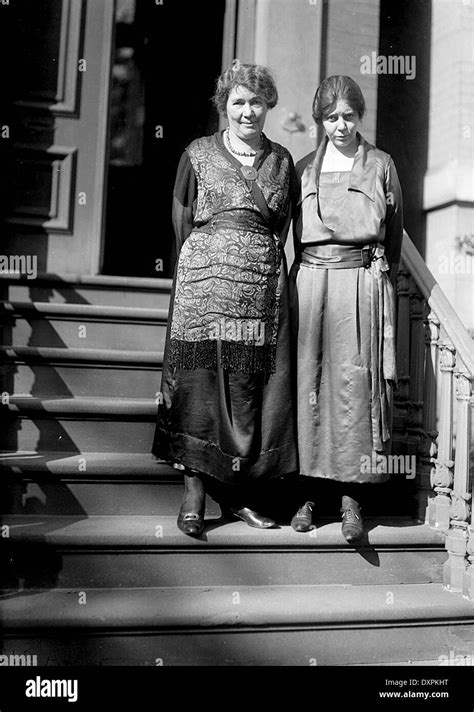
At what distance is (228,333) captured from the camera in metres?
2.84

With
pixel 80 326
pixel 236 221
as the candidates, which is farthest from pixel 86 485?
pixel 236 221

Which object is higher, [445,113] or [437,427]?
[445,113]

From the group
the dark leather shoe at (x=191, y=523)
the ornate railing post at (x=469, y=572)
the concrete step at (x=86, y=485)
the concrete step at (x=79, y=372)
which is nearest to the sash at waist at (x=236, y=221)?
the concrete step at (x=79, y=372)

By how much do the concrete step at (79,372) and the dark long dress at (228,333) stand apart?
563mm

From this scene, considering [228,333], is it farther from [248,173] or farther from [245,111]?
[245,111]

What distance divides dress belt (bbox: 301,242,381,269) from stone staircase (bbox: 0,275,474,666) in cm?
104

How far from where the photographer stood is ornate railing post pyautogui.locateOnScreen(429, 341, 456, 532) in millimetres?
3129

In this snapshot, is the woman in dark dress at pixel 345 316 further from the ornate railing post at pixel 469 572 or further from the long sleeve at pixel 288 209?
the ornate railing post at pixel 469 572

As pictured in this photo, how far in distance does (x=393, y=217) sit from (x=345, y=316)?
51 centimetres

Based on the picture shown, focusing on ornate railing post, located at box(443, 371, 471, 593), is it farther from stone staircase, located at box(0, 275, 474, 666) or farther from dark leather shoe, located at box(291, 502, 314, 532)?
dark leather shoe, located at box(291, 502, 314, 532)
